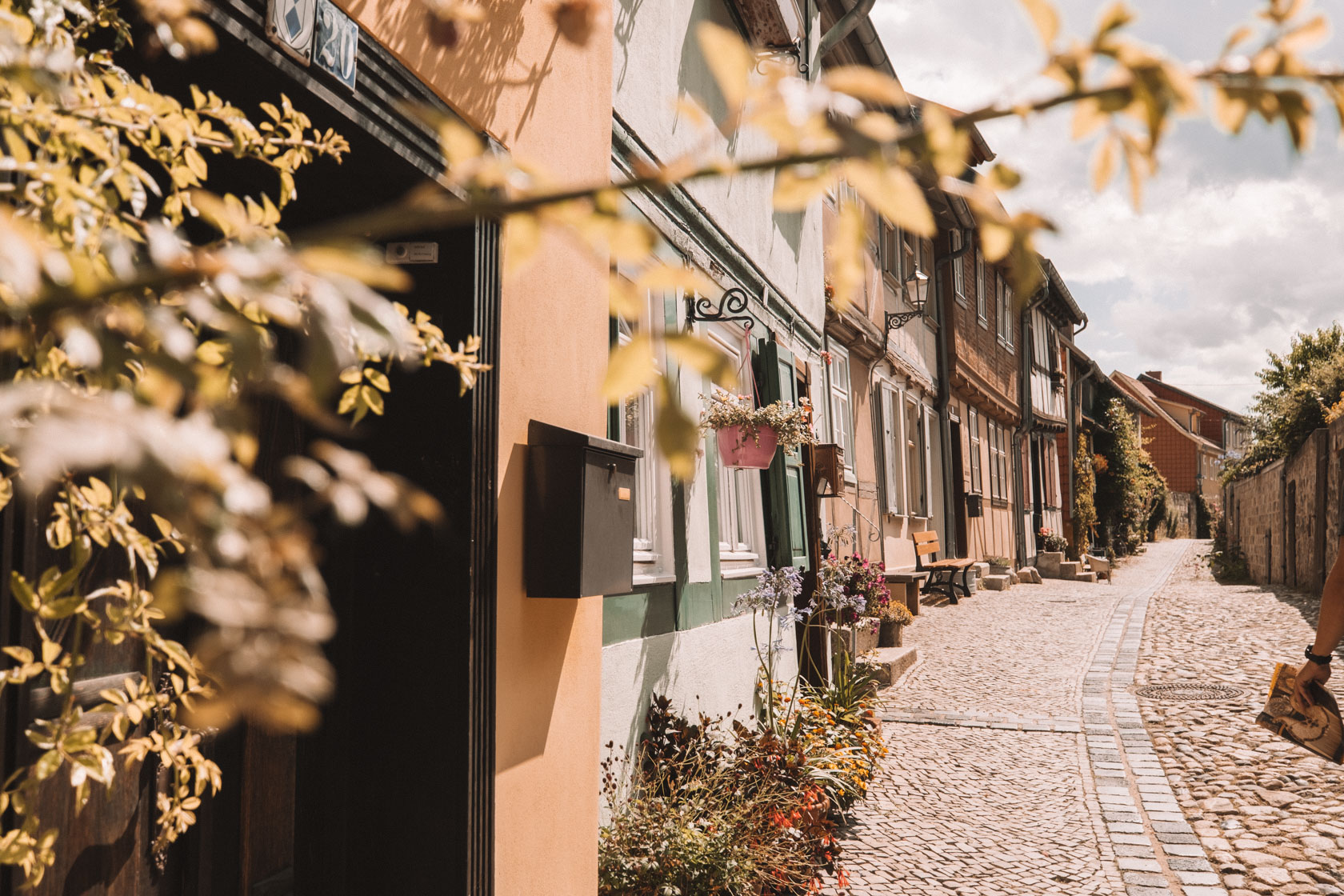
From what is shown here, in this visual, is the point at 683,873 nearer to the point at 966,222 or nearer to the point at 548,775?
the point at 548,775

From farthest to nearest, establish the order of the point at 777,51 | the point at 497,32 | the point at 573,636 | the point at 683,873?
the point at 777,51 → the point at 683,873 → the point at 573,636 → the point at 497,32

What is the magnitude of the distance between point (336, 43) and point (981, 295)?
1729 centimetres

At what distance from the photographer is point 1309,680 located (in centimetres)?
364

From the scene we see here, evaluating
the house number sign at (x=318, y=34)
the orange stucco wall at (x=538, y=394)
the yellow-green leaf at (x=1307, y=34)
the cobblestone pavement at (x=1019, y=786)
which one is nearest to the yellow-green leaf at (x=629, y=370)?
the yellow-green leaf at (x=1307, y=34)

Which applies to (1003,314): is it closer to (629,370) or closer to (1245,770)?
(1245,770)

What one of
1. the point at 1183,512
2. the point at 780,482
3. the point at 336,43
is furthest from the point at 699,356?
the point at 1183,512

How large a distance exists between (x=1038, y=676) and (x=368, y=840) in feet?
25.4

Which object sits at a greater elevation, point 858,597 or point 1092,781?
point 858,597

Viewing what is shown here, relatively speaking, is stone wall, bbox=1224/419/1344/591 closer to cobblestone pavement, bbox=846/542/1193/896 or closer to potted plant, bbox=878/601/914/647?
cobblestone pavement, bbox=846/542/1193/896

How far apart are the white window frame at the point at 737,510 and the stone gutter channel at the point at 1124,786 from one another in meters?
1.99

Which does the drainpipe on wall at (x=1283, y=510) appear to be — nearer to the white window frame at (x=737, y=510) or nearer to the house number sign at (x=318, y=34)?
the white window frame at (x=737, y=510)

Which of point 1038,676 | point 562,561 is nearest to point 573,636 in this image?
point 562,561

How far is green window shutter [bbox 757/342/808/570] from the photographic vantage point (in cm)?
666

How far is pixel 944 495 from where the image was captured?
16.5 metres
